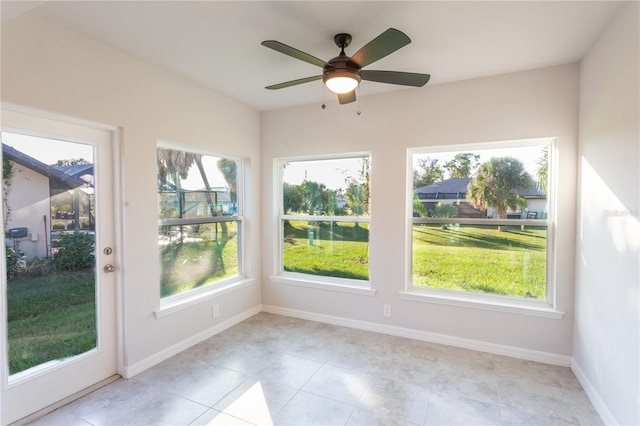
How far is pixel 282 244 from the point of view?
13.2ft

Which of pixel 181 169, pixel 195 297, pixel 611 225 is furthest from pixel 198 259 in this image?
pixel 611 225

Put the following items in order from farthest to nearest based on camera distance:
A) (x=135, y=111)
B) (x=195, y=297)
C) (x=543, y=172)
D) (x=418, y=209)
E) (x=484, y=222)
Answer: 1. (x=418, y=209)
2. (x=195, y=297)
3. (x=484, y=222)
4. (x=543, y=172)
5. (x=135, y=111)

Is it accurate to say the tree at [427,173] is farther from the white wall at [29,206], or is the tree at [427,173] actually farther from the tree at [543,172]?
the white wall at [29,206]

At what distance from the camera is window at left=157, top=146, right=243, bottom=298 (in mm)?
2949

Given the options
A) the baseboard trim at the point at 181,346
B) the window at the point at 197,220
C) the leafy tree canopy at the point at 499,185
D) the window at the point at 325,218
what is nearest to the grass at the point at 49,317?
the baseboard trim at the point at 181,346

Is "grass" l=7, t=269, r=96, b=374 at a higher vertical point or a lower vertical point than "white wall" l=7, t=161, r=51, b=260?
lower

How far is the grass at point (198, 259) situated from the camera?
2990mm

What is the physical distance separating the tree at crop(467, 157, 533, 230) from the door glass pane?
134 inches

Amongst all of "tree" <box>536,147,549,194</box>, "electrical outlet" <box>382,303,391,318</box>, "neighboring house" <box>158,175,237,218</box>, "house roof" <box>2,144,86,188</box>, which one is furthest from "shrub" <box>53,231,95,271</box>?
"tree" <box>536,147,549,194</box>

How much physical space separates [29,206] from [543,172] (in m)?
4.08

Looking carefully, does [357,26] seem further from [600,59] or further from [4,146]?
[4,146]

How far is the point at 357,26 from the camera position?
204cm

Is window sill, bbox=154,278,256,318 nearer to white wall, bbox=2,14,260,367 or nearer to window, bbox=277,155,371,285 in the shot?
white wall, bbox=2,14,260,367

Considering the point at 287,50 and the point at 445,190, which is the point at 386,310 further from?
the point at 287,50
